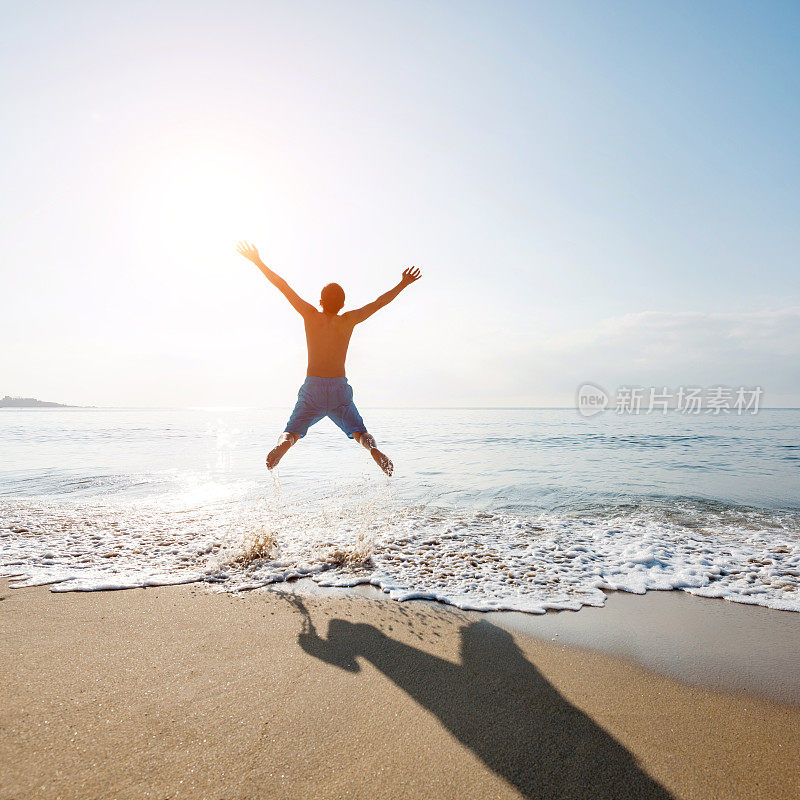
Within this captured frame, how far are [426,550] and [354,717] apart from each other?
3.33 metres

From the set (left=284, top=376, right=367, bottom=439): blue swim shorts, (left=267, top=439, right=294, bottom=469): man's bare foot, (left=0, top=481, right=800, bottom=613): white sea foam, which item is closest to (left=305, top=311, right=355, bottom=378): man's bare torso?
(left=284, top=376, right=367, bottom=439): blue swim shorts

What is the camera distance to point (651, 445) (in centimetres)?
2002

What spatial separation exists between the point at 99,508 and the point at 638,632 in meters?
8.20

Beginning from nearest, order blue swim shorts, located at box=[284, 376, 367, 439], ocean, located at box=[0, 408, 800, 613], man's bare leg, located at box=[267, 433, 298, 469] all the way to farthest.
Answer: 1. ocean, located at box=[0, 408, 800, 613]
2. man's bare leg, located at box=[267, 433, 298, 469]
3. blue swim shorts, located at box=[284, 376, 367, 439]

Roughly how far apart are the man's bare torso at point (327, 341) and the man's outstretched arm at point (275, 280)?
14 cm

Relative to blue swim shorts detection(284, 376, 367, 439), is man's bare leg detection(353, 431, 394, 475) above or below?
below

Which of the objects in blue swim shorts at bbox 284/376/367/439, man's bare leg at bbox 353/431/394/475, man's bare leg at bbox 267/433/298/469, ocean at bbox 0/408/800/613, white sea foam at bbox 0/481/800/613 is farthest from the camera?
blue swim shorts at bbox 284/376/367/439

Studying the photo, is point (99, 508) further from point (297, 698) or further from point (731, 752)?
point (731, 752)

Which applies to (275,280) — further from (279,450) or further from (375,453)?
(375,453)

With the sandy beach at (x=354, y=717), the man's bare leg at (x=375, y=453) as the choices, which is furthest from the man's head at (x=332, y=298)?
the sandy beach at (x=354, y=717)

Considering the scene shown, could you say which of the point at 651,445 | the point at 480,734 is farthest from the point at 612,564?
the point at 651,445

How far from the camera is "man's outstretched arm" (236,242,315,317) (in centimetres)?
572

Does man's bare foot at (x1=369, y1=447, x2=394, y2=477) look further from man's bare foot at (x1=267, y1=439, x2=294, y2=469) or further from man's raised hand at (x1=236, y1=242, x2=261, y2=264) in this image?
man's raised hand at (x1=236, y1=242, x2=261, y2=264)

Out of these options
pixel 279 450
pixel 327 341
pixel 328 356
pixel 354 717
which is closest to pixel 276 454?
pixel 279 450
